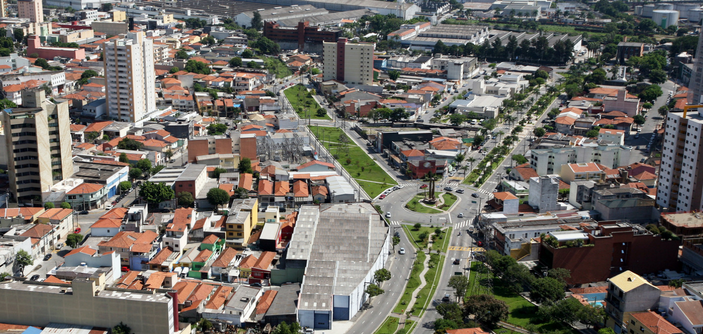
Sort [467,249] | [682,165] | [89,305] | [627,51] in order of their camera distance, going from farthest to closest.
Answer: [627,51] < [682,165] < [467,249] < [89,305]

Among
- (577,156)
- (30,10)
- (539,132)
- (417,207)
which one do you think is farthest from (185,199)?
(30,10)

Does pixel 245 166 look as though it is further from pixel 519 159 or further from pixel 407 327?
pixel 407 327

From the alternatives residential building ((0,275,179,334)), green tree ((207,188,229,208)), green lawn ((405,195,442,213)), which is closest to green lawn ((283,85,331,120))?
green lawn ((405,195,442,213))

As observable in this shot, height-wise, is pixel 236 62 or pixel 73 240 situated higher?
pixel 236 62

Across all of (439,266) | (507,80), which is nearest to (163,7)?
(507,80)

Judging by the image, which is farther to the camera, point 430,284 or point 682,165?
point 682,165

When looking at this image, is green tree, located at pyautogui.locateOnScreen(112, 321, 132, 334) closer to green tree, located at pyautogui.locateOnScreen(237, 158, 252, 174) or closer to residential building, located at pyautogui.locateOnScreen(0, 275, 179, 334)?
residential building, located at pyautogui.locateOnScreen(0, 275, 179, 334)
